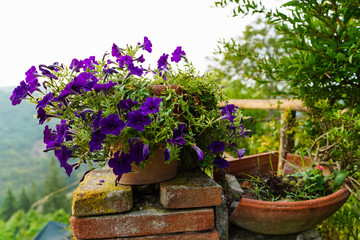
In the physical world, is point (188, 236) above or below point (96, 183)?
below

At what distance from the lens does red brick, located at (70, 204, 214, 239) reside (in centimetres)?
105

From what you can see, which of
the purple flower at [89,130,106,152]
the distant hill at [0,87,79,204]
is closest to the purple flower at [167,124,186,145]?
the purple flower at [89,130,106,152]

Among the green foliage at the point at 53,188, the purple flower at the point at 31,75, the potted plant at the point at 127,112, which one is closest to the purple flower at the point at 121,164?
the potted plant at the point at 127,112

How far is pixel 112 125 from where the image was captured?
0.93 m

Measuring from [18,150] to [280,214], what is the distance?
14.0 ft

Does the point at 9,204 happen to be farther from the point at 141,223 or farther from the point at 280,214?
the point at 280,214

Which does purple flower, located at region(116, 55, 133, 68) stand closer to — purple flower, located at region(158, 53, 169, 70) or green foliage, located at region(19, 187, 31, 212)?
purple flower, located at region(158, 53, 169, 70)

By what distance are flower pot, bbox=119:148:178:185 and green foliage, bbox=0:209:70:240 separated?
90.2 inches

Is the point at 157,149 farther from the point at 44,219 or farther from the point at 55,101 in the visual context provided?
the point at 44,219

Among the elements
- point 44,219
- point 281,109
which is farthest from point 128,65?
point 44,219

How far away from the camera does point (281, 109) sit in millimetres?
2328

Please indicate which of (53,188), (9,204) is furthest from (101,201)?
(9,204)

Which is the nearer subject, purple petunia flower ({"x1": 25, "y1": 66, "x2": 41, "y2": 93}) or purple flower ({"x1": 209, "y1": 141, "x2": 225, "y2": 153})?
purple petunia flower ({"x1": 25, "y1": 66, "x2": 41, "y2": 93})

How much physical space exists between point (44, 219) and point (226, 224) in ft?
10.6
